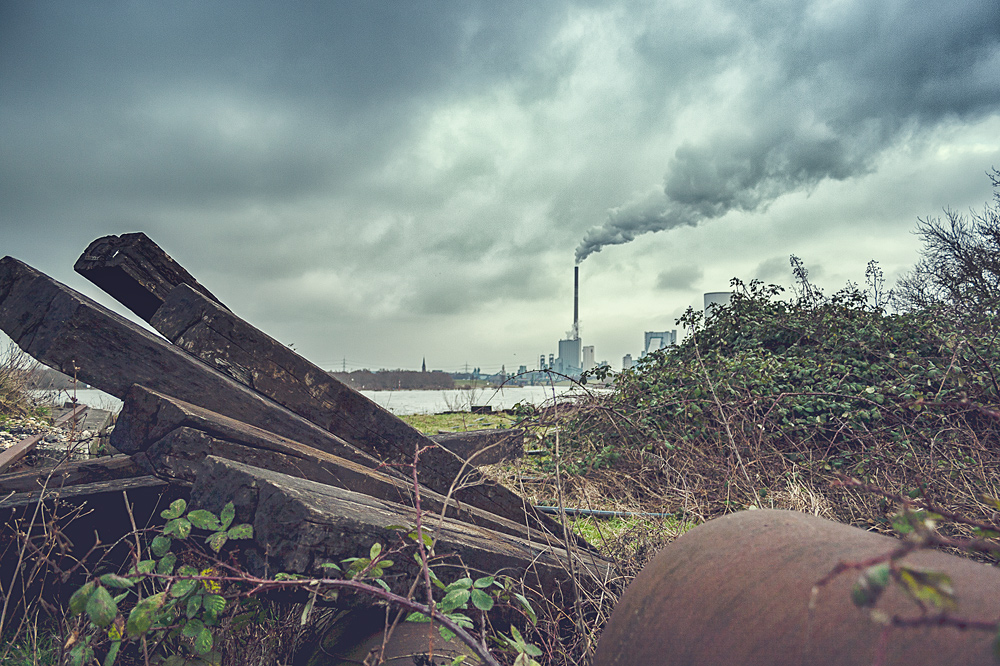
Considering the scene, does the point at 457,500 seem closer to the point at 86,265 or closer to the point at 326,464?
the point at 326,464

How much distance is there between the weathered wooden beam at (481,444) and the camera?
19.8 feet

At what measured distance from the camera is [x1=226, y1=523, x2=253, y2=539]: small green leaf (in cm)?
161

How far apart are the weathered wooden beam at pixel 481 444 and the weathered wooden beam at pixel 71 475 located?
3094 millimetres

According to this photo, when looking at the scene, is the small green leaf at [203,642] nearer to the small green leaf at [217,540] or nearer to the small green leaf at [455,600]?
the small green leaf at [217,540]

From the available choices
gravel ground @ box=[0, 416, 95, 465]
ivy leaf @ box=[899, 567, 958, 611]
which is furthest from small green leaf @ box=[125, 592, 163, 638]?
gravel ground @ box=[0, 416, 95, 465]

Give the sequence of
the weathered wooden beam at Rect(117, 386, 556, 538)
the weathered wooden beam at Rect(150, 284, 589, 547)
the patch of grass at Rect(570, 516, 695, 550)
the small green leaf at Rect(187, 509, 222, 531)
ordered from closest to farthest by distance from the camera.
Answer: the small green leaf at Rect(187, 509, 222, 531) < the weathered wooden beam at Rect(117, 386, 556, 538) < the weathered wooden beam at Rect(150, 284, 589, 547) < the patch of grass at Rect(570, 516, 695, 550)

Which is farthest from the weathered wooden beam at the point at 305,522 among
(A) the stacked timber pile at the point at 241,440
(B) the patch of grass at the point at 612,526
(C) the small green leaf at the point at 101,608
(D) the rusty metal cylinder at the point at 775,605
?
(B) the patch of grass at the point at 612,526

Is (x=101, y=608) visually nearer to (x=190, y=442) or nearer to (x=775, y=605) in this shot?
(x=190, y=442)

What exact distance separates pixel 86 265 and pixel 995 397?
719cm

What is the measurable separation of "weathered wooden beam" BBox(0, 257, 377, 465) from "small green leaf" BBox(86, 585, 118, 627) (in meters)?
0.96

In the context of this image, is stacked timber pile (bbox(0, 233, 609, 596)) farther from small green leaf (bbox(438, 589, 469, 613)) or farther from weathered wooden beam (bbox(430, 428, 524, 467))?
weathered wooden beam (bbox(430, 428, 524, 467))

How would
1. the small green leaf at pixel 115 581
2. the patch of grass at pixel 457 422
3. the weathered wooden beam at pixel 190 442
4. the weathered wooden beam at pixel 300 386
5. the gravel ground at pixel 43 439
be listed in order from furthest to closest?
the patch of grass at pixel 457 422 < the gravel ground at pixel 43 439 < the weathered wooden beam at pixel 300 386 < the weathered wooden beam at pixel 190 442 < the small green leaf at pixel 115 581

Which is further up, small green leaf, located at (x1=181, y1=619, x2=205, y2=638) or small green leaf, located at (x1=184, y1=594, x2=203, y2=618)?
small green leaf, located at (x1=184, y1=594, x2=203, y2=618)

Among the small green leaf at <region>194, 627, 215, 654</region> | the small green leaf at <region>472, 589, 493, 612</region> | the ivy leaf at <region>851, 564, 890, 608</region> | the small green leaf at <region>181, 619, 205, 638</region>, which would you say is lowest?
the small green leaf at <region>194, 627, 215, 654</region>
